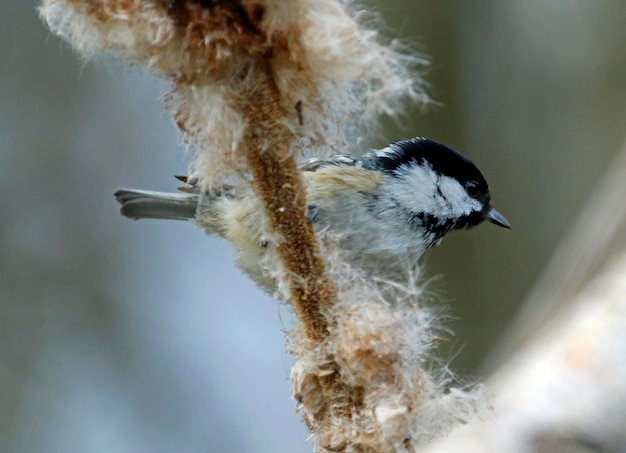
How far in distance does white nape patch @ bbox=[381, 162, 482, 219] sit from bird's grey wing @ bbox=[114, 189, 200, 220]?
69 centimetres

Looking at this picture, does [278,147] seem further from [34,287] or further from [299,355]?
[34,287]

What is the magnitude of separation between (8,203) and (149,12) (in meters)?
3.31

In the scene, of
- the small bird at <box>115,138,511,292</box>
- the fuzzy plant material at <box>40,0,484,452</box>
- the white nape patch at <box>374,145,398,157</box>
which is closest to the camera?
the fuzzy plant material at <box>40,0,484,452</box>

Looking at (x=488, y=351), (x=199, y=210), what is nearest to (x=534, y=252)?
(x=488, y=351)

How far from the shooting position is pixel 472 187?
7.80 feet

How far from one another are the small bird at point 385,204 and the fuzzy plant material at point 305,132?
0.99 metres

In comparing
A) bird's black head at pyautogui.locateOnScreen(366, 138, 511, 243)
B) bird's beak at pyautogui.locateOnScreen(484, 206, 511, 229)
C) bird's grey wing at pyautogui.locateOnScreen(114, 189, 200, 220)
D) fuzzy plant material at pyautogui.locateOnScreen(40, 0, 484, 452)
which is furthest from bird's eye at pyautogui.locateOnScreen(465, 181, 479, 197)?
fuzzy plant material at pyautogui.locateOnScreen(40, 0, 484, 452)

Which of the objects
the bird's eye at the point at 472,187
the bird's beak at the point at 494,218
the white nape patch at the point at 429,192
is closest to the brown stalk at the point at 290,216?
the white nape patch at the point at 429,192

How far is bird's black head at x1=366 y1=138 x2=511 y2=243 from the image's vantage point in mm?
2227

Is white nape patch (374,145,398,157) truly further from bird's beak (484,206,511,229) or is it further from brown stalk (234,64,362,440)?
brown stalk (234,64,362,440)

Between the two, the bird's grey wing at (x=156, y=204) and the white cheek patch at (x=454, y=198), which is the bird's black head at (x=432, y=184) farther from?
the bird's grey wing at (x=156, y=204)

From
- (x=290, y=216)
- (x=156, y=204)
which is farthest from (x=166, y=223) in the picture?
(x=290, y=216)

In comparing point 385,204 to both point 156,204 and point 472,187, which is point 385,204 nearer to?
point 472,187

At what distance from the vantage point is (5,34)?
3.99 m
